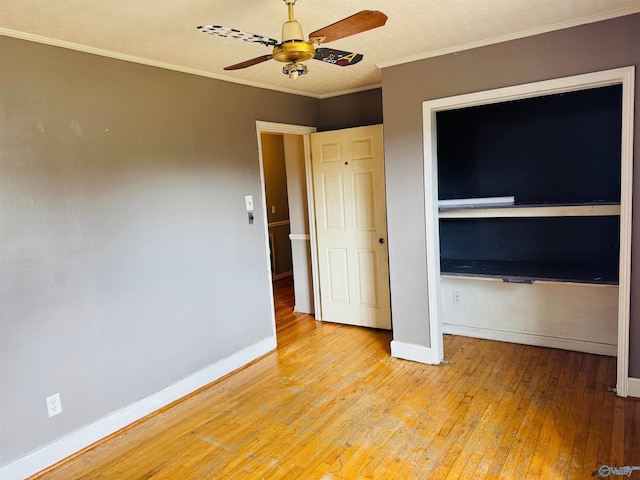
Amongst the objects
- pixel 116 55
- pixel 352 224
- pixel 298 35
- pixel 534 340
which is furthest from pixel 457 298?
pixel 116 55

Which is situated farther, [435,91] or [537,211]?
[537,211]

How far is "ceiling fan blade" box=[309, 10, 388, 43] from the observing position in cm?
158

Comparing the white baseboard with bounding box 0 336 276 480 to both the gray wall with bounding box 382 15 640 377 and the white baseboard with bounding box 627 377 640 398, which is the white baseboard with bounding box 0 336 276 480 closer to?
the gray wall with bounding box 382 15 640 377

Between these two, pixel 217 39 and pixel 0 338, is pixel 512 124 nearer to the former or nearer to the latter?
pixel 217 39

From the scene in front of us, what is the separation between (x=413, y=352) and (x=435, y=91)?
2.02 meters

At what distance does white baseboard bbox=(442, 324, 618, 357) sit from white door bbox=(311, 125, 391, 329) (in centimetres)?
69

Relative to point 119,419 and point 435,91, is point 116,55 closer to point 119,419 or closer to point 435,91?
point 435,91

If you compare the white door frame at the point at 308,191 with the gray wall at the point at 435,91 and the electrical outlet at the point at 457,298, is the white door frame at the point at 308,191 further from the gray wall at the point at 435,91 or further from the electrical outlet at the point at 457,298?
the electrical outlet at the point at 457,298

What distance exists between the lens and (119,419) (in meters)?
2.83

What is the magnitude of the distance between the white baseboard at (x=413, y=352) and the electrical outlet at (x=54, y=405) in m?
2.39

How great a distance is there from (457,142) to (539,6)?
1.81 meters

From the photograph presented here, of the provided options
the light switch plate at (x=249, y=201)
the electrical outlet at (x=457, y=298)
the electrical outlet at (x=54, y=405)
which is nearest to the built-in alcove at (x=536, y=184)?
the electrical outlet at (x=457, y=298)

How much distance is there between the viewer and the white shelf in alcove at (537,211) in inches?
125

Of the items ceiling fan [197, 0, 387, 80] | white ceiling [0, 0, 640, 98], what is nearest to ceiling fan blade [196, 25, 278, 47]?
ceiling fan [197, 0, 387, 80]
